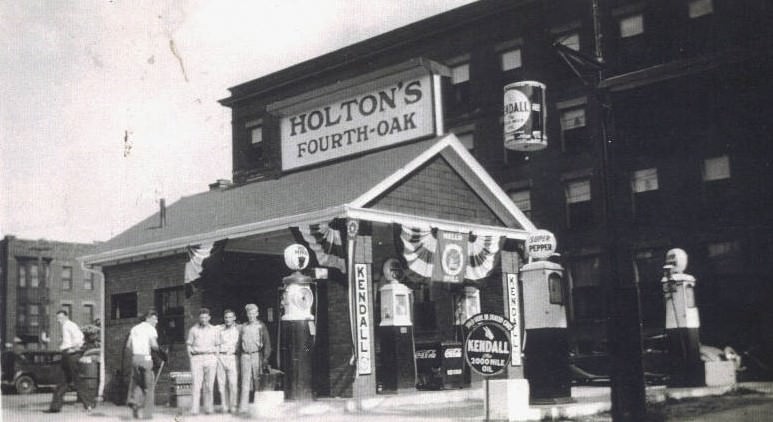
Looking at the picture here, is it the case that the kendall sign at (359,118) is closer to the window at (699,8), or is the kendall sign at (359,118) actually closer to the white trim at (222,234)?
the white trim at (222,234)

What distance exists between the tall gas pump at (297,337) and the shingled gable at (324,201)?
140 cm

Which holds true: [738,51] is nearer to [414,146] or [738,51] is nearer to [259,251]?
[414,146]

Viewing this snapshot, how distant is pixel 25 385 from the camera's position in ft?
108

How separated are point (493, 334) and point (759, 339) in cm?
1616

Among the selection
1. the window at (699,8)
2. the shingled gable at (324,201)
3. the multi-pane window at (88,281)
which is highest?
the window at (699,8)

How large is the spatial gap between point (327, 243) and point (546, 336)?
14.9 feet

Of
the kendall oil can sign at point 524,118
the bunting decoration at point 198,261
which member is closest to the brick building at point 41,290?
the bunting decoration at point 198,261

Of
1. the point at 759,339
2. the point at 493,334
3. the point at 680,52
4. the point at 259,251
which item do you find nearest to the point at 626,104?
the point at 680,52

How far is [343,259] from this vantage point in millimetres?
15695

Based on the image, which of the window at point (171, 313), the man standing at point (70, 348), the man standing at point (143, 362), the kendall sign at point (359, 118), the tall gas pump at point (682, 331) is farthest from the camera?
the window at point (171, 313)

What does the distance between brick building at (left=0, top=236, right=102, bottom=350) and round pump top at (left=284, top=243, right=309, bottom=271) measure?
50.7m

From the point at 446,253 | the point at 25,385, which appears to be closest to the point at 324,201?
the point at 446,253

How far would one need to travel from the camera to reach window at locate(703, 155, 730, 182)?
88.0 feet

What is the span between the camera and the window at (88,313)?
2520 inches
